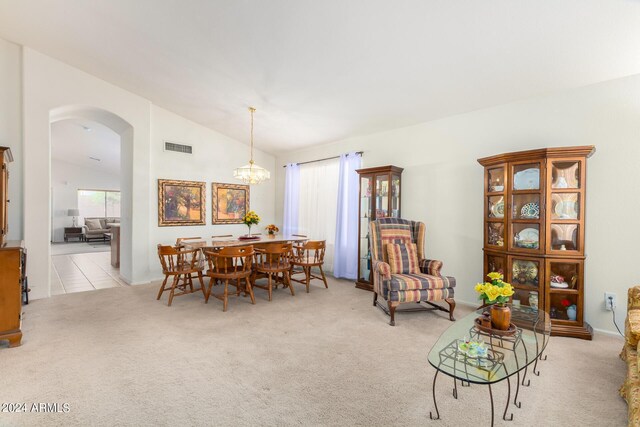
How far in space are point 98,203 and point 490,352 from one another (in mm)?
14608

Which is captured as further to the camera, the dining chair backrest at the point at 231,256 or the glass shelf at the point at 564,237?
the dining chair backrest at the point at 231,256

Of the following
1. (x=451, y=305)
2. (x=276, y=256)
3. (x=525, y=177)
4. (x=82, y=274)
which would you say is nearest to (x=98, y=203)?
(x=82, y=274)

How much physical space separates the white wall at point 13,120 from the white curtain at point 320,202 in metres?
4.41

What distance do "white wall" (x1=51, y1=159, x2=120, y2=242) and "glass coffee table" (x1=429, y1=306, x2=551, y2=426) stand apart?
13759 millimetres

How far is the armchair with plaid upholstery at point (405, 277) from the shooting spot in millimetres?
3412

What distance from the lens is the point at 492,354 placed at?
1906mm

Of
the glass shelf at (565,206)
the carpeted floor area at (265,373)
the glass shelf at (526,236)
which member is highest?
the glass shelf at (565,206)

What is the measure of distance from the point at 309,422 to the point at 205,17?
3453 mm

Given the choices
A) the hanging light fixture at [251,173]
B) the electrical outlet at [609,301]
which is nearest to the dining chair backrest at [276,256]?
the hanging light fixture at [251,173]

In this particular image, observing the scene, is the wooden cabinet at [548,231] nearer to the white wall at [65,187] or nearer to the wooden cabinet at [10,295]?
the wooden cabinet at [10,295]

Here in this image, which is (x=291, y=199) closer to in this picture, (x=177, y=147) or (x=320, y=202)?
(x=320, y=202)

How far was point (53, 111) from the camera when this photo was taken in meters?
4.54

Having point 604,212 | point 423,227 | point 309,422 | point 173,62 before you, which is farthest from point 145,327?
point 604,212

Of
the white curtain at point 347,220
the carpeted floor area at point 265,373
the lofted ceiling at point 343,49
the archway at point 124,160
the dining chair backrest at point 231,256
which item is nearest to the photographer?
the carpeted floor area at point 265,373
